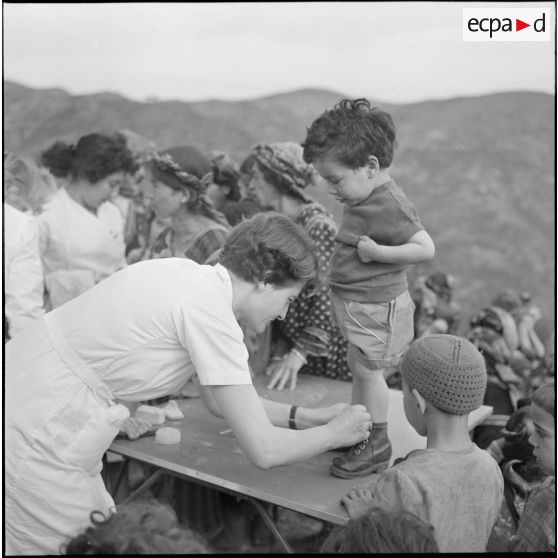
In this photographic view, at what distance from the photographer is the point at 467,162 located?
7.53 m

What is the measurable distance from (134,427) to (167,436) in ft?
0.39

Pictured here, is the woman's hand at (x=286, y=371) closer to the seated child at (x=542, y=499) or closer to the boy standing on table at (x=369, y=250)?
the boy standing on table at (x=369, y=250)

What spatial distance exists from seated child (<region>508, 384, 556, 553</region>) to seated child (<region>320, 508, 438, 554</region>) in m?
0.54

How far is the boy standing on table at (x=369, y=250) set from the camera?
85.5 inches

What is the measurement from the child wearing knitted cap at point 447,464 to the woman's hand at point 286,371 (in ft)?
3.88

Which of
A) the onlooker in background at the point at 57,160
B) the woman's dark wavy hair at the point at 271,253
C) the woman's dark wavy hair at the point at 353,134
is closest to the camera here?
the woman's dark wavy hair at the point at 271,253

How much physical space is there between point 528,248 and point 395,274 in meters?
5.58

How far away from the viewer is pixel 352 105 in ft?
7.14

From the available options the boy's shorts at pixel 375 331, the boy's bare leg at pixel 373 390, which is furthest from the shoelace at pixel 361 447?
the boy's shorts at pixel 375 331

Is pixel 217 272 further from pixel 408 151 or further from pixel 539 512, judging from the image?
pixel 408 151

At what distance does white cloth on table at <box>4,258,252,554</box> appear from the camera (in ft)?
5.79

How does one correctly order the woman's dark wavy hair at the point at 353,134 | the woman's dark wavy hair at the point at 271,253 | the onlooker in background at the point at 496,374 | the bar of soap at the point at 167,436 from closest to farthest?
the woman's dark wavy hair at the point at 271,253 < the woman's dark wavy hair at the point at 353,134 < the bar of soap at the point at 167,436 < the onlooker in background at the point at 496,374

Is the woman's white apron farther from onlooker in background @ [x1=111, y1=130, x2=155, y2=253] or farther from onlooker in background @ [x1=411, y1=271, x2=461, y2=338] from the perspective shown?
onlooker in background @ [x1=411, y1=271, x2=461, y2=338]

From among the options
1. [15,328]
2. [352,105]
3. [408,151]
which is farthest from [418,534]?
[408,151]
